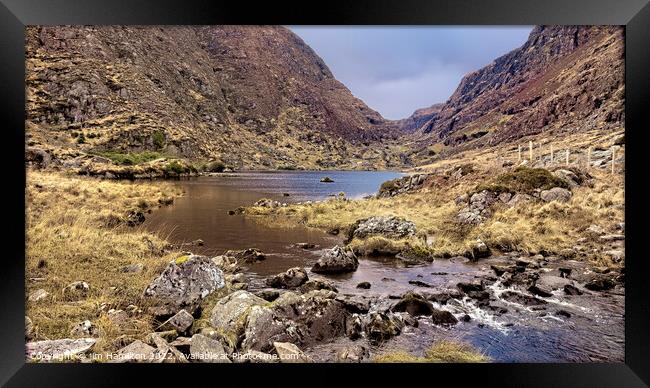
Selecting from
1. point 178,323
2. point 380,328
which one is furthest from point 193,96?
point 380,328

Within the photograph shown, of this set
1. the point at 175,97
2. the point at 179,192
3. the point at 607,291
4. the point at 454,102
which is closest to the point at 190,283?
the point at 607,291

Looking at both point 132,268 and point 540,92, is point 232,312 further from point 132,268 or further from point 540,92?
point 540,92

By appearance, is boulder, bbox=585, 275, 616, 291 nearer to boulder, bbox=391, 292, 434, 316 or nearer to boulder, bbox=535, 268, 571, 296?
boulder, bbox=535, 268, 571, 296

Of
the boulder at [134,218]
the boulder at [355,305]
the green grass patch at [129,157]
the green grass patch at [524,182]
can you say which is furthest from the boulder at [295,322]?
the green grass patch at [129,157]

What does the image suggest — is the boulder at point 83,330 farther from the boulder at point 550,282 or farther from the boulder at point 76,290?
the boulder at point 550,282

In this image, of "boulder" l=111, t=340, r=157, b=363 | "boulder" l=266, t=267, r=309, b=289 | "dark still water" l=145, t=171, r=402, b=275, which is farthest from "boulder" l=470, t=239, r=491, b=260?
"boulder" l=111, t=340, r=157, b=363
